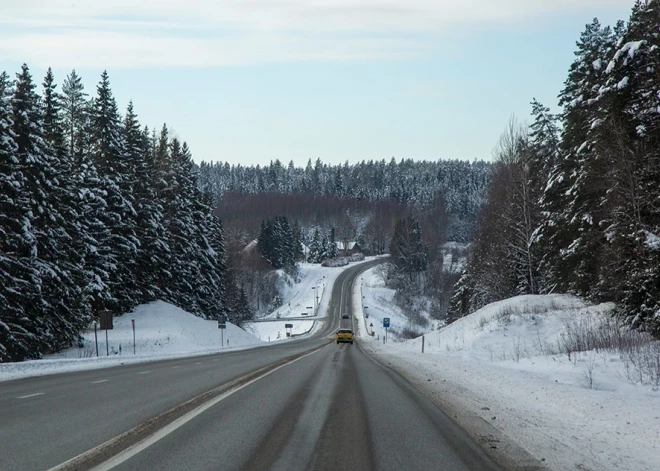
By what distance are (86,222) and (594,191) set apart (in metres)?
33.8

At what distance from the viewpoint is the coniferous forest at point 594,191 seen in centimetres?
2175

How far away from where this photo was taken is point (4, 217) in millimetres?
29938

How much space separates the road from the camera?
21.0ft

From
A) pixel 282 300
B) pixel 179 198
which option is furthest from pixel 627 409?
pixel 282 300

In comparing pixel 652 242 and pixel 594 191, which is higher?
pixel 594 191

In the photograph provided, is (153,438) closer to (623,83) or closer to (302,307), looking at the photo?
(623,83)

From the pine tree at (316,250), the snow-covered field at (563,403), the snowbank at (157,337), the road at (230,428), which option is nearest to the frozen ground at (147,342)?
the snowbank at (157,337)

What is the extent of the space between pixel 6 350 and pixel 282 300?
369ft

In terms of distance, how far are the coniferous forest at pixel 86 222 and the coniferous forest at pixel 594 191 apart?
2771 centimetres

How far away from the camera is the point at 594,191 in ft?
101

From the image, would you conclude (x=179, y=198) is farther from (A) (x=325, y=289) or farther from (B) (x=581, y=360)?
(A) (x=325, y=289)

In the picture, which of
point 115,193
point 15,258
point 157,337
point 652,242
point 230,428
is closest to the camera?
point 230,428

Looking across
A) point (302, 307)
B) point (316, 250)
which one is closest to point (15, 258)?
point (302, 307)

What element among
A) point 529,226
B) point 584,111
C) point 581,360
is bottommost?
point 581,360
